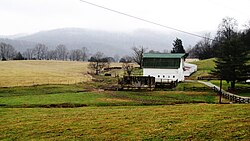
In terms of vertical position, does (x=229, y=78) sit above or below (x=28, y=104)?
above

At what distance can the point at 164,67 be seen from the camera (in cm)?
6372

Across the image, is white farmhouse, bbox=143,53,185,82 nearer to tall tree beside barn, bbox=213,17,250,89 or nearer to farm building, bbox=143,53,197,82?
farm building, bbox=143,53,197,82

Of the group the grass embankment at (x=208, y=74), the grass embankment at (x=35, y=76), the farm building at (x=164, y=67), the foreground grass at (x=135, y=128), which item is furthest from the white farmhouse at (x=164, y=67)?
the foreground grass at (x=135, y=128)

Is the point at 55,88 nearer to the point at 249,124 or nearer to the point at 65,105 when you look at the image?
the point at 65,105

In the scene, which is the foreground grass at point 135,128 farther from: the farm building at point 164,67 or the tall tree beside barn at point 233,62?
the farm building at point 164,67

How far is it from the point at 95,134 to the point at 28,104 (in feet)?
61.0

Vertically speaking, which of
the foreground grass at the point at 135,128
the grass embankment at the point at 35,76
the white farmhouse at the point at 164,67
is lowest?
the foreground grass at the point at 135,128

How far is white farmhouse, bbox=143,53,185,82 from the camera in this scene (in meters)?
62.6

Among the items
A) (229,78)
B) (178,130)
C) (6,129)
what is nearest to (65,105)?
(6,129)

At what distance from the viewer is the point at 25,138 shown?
51.2 ft

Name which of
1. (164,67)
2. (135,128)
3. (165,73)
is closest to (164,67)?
(164,67)

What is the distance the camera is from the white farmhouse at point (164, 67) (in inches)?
2466

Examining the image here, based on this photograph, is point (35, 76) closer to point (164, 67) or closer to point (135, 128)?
point (164, 67)

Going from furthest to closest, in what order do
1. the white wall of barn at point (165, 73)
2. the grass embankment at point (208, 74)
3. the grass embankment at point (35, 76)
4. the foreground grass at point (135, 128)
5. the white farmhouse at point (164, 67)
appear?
the white farmhouse at point (164, 67)
the white wall of barn at point (165, 73)
the grass embankment at point (35, 76)
the grass embankment at point (208, 74)
the foreground grass at point (135, 128)
